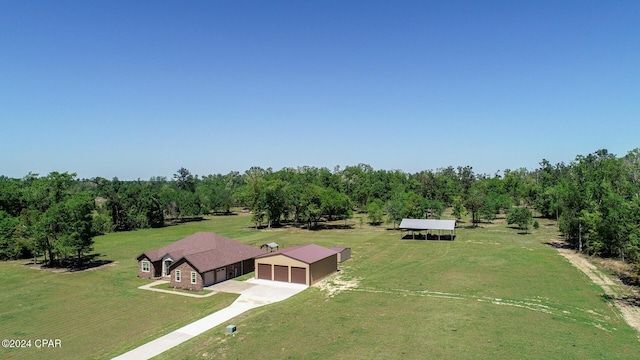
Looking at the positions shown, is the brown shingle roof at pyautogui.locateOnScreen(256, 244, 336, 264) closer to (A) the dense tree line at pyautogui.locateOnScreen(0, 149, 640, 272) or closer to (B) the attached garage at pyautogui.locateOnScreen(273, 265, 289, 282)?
(B) the attached garage at pyautogui.locateOnScreen(273, 265, 289, 282)

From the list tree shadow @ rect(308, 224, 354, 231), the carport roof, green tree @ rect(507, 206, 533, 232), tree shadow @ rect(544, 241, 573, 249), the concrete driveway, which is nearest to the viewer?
the concrete driveway

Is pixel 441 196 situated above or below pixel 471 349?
above

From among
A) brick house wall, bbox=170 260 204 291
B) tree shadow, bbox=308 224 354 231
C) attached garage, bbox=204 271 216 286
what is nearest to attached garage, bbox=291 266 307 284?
attached garage, bbox=204 271 216 286

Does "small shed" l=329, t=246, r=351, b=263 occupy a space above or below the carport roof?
below

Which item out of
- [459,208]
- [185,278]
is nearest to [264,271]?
[185,278]

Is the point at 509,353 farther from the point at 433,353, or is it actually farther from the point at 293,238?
the point at 293,238

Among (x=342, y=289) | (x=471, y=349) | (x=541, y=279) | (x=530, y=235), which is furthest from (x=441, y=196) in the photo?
(x=471, y=349)
